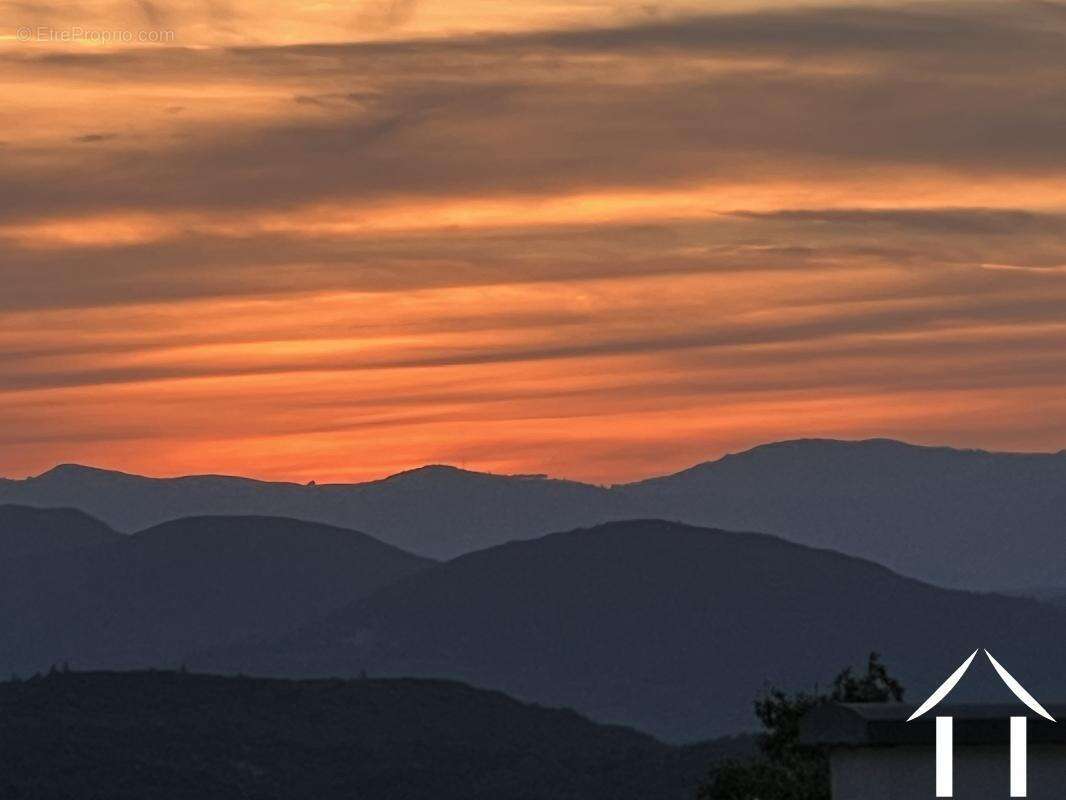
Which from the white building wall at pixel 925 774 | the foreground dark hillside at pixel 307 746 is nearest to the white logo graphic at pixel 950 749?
the white building wall at pixel 925 774

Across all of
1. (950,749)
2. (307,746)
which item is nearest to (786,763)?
(950,749)

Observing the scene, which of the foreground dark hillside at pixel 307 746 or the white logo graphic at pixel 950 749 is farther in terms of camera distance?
the foreground dark hillside at pixel 307 746

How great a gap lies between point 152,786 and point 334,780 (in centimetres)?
1275

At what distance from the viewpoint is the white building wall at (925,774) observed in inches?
949

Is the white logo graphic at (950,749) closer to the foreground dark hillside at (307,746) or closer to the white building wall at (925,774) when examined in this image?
the white building wall at (925,774)

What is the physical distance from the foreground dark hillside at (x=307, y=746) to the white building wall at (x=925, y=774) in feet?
324

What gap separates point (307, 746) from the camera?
470ft

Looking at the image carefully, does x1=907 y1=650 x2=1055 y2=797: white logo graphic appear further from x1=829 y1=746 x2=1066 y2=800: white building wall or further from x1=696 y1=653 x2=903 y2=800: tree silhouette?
x1=696 y1=653 x2=903 y2=800: tree silhouette

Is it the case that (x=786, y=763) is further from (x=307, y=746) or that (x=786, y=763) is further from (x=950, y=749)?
(x=307, y=746)

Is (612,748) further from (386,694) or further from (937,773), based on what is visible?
(937,773)

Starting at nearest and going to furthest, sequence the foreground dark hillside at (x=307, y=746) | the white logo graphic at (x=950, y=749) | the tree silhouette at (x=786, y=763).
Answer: the white logo graphic at (x=950, y=749) < the tree silhouette at (x=786, y=763) < the foreground dark hillside at (x=307, y=746)

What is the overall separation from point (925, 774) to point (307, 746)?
4789 inches

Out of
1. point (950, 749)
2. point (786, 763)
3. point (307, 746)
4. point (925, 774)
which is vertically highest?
point (307, 746)

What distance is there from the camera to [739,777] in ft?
181
